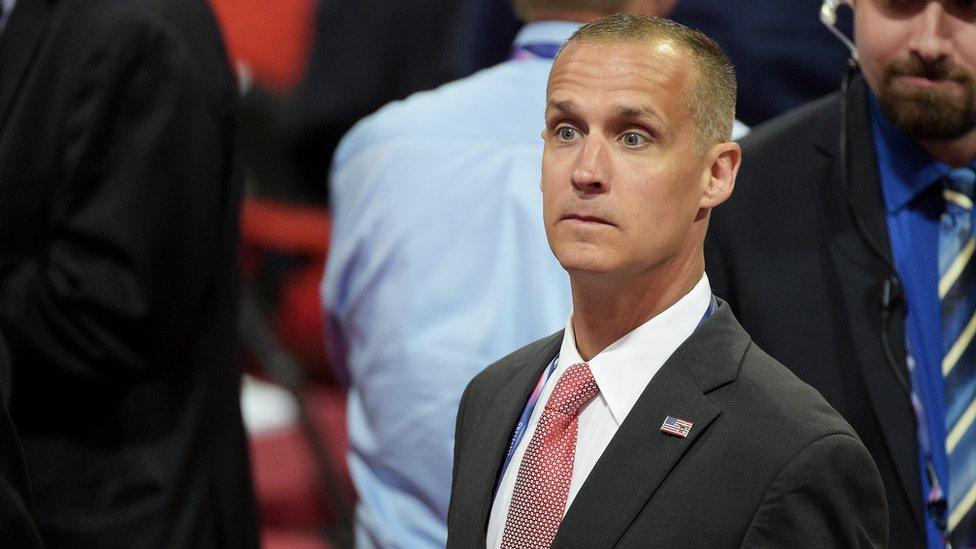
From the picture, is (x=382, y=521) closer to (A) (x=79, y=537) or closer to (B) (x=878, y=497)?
(A) (x=79, y=537)

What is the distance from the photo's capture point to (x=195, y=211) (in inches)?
126

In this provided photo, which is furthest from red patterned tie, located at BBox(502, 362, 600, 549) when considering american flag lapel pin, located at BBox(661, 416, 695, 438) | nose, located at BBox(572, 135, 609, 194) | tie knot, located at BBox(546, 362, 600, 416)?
nose, located at BBox(572, 135, 609, 194)

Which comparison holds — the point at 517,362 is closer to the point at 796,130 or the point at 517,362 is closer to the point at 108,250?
the point at 796,130

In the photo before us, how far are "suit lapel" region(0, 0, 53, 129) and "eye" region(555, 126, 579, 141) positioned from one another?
1603mm

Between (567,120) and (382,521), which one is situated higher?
(567,120)

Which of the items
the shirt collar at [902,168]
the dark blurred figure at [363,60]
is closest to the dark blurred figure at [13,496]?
the shirt collar at [902,168]

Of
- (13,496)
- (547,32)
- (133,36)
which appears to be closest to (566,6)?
(547,32)

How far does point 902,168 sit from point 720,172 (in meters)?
0.66

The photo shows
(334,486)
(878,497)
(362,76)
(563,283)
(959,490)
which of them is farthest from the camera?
(362,76)

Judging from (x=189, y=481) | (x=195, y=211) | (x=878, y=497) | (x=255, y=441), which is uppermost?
(x=878, y=497)

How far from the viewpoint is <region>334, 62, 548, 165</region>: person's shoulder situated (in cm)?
295

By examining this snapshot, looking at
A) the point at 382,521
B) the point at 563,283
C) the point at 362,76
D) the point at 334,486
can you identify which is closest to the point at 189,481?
the point at 382,521

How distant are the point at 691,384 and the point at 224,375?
1.63m

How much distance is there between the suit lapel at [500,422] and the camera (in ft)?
6.46
